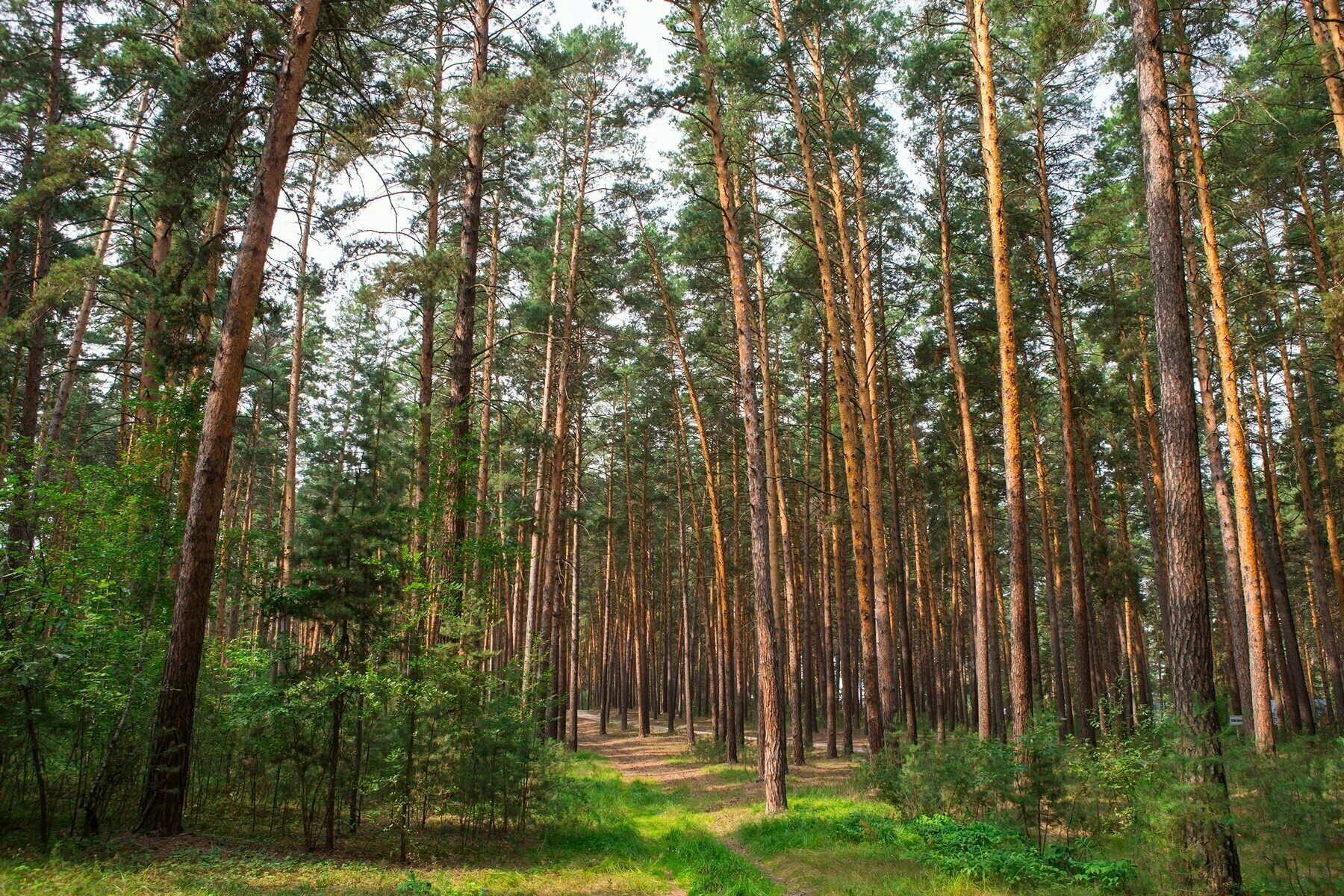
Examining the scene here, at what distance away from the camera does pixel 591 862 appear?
916 centimetres

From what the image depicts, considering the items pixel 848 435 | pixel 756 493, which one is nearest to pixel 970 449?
pixel 848 435

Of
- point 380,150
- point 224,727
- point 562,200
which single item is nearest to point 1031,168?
point 562,200

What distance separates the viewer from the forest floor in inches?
240

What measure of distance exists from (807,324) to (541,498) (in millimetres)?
9248

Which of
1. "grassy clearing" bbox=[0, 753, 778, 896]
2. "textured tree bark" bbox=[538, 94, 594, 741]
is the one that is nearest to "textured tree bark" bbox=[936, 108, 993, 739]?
"grassy clearing" bbox=[0, 753, 778, 896]

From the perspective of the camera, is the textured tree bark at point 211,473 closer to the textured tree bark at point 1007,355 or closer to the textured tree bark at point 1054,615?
the textured tree bark at point 1007,355

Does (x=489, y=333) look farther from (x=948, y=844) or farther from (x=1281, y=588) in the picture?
(x=1281, y=588)

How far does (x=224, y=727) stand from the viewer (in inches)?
364

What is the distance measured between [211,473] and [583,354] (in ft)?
54.7

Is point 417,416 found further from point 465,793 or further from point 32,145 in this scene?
point 32,145

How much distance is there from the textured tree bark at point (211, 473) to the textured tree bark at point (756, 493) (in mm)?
6501

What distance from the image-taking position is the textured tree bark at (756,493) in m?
12.2

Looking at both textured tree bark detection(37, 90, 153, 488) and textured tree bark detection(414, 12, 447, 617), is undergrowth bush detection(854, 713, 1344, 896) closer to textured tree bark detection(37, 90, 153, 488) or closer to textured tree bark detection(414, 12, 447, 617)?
textured tree bark detection(414, 12, 447, 617)

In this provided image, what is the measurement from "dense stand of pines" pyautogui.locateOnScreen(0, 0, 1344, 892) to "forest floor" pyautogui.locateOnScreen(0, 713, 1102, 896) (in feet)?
2.48
